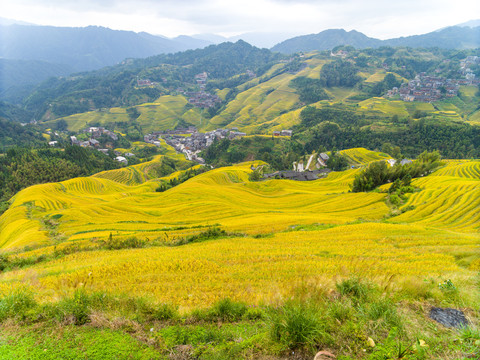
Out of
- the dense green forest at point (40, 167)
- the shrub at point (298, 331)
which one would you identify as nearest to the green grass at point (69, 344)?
the shrub at point (298, 331)

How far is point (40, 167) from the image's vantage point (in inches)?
3142

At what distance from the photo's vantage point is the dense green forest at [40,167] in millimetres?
73562

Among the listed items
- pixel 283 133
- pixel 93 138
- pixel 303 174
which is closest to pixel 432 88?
pixel 283 133

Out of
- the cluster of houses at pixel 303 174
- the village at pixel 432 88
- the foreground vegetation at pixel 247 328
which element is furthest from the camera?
the village at pixel 432 88

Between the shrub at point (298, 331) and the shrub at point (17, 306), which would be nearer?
the shrub at point (298, 331)

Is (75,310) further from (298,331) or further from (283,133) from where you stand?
(283,133)

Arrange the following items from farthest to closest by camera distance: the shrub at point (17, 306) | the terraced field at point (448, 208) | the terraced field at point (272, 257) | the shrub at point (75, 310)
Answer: the terraced field at point (448, 208)
the terraced field at point (272, 257)
the shrub at point (17, 306)
the shrub at point (75, 310)

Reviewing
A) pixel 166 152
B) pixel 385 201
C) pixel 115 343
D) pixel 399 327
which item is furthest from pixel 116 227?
pixel 166 152

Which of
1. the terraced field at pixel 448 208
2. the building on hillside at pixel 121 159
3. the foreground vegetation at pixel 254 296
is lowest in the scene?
the building on hillside at pixel 121 159

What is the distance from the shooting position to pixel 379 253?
10.6m

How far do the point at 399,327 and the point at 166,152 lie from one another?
135637 mm

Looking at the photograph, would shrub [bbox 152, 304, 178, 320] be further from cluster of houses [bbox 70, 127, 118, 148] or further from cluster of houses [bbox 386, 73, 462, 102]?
cluster of houses [bbox 386, 73, 462, 102]

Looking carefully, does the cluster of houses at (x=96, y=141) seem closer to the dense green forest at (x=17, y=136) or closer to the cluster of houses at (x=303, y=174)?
the dense green forest at (x=17, y=136)

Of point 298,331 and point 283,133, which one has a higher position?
point 283,133
